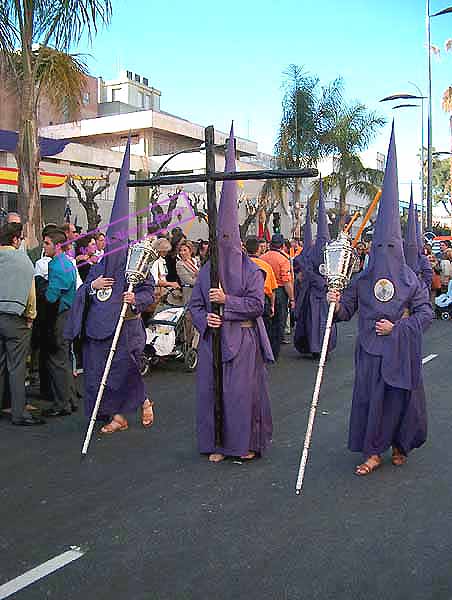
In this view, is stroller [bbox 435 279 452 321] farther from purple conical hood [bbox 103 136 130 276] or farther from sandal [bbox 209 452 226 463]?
sandal [bbox 209 452 226 463]

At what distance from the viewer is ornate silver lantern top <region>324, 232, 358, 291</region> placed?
5.67 m

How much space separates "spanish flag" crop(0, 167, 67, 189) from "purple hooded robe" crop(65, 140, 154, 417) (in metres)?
18.0

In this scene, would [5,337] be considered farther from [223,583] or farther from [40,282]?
[223,583]

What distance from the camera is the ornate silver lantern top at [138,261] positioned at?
6555 millimetres

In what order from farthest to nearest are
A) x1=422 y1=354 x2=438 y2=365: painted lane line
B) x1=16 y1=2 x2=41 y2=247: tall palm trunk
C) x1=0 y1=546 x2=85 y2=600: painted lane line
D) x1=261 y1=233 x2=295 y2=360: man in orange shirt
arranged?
x1=16 y1=2 x2=41 y2=247: tall palm trunk
x1=261 y1=233 x2=295 y2=360: man in orange shirt
x1=422 y1=354 x2=438 y2=365: painted lane line
x1=0 y1=546 x2=85 y2=600: painted lane line

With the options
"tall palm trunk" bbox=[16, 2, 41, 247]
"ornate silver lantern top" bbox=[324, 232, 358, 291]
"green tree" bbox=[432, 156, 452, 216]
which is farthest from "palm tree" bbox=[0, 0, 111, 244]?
"green tree" bbox=[432, 156, 452, 216]

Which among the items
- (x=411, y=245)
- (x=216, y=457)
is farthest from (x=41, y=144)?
(x=216, y=457)

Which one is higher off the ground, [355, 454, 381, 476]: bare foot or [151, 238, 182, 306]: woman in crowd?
[151, 238, 182, 306]: woman in crowd

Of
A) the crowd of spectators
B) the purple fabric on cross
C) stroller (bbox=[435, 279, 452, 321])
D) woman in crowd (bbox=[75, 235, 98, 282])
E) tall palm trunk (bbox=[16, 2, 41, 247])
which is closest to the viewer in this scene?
the crowd of spectators

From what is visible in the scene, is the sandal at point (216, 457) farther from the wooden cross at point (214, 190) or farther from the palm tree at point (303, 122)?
the palm tree at point (303, 122)

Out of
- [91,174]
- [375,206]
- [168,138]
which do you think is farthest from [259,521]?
[168,138]

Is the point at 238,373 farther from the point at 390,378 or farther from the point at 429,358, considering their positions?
the point at 429,358

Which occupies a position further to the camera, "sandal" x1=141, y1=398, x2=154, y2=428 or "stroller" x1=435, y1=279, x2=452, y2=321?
"stroller" x1=435, y1=279, x2=452, y2=321

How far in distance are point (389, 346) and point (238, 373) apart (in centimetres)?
124
